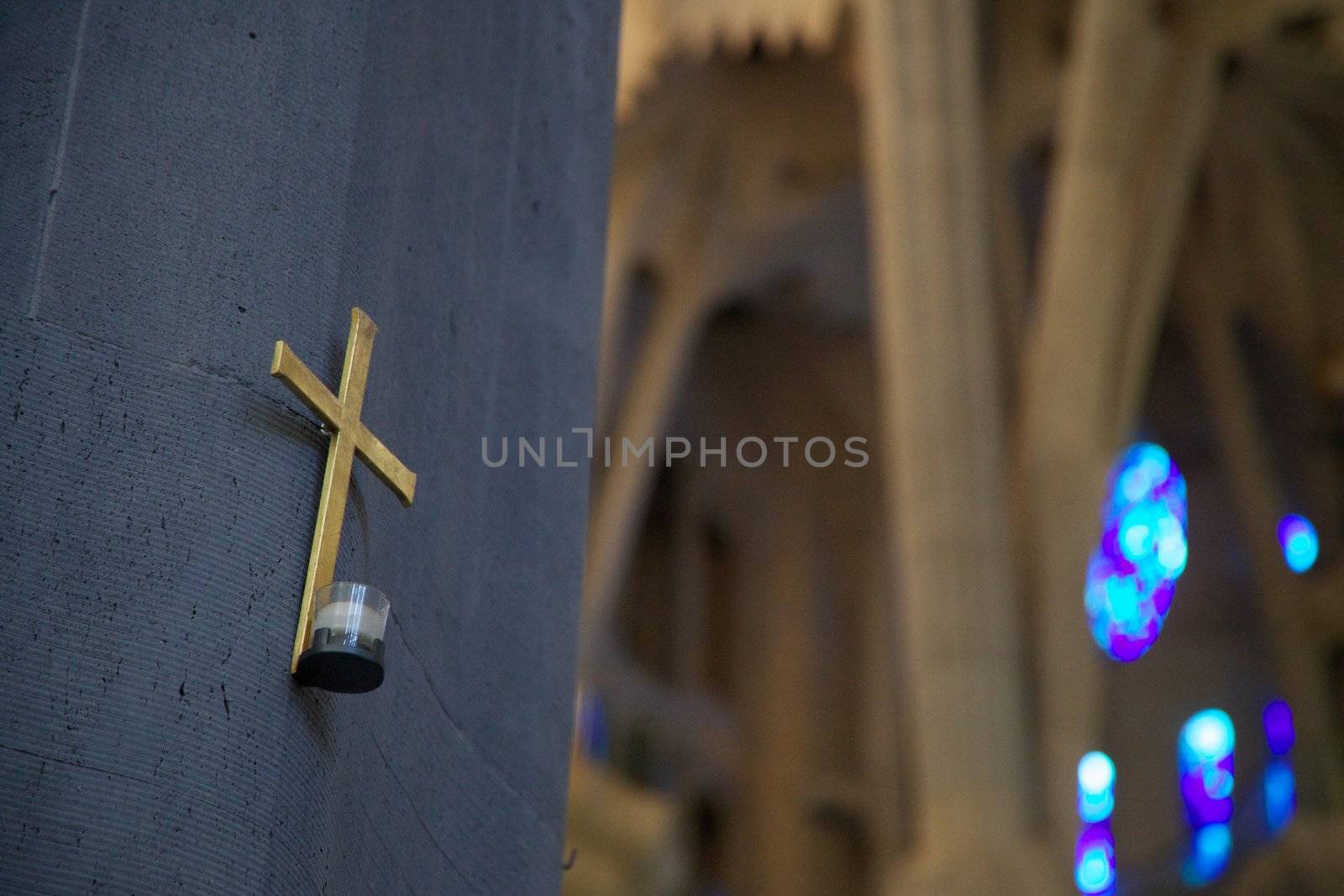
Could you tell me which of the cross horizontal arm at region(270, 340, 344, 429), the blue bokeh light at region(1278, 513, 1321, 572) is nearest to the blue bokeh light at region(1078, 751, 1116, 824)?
the blue bokeh light at region(1278, 513, 1321, 572)

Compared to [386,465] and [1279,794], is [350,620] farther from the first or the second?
[1279,794]

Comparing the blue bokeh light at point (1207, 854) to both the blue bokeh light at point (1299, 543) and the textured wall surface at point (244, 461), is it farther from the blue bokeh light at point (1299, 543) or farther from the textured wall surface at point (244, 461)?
the textured wall surface at point (244, 461)

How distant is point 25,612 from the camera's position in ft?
5.17

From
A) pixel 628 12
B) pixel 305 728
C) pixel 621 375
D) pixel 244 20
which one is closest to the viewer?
pixel 305 728

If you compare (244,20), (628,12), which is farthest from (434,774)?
(628,12)

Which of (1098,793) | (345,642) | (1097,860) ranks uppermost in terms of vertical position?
(1098,793)

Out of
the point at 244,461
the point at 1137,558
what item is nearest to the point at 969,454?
the point at 1137,558

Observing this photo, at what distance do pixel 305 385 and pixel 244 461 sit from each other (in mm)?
108

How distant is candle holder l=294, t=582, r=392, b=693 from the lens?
1.70m

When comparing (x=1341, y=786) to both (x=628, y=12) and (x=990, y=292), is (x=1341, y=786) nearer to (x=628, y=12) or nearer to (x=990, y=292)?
(x=990, y=292)

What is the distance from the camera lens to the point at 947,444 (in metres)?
9.39

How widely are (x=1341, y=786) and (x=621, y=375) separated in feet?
23.3

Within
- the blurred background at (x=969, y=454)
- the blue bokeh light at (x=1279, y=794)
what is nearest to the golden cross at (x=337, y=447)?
the blurred background at (x=969, y=454)

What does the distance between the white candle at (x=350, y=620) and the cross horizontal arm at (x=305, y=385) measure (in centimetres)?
24
